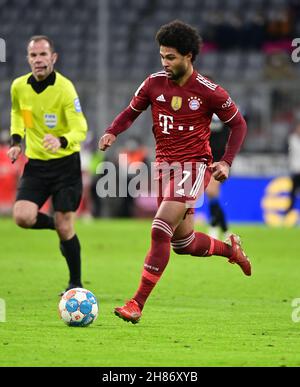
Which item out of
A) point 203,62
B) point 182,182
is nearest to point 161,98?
point 182,182

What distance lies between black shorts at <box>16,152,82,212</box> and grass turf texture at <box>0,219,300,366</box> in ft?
3.12

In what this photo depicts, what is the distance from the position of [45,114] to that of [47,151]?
1.26 feet

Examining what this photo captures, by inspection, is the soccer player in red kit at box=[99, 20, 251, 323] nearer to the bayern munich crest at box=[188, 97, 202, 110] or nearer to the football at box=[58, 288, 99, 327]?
the bayern munich crest at box=[188, 97, 202, 110]

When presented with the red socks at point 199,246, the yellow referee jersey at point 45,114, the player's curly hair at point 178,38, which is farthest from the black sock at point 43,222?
the player's curly hair at point 178,38

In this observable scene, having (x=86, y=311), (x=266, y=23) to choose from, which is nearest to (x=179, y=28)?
(x=86, y=311)

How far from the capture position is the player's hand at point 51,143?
926 centimetres

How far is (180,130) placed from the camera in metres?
8.53

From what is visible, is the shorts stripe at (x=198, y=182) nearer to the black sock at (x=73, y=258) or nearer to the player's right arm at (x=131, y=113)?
the player's right arm at (x=131, y=113)

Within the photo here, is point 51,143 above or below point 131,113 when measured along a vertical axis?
below

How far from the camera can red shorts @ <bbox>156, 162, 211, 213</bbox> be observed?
834 cm

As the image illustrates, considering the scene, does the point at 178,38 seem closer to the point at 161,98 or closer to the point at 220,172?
the point at 161,98

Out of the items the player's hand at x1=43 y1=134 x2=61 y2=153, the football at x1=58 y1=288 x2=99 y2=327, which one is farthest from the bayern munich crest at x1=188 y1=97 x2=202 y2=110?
the football at x1=58 y1=288 x2=99 y2=327

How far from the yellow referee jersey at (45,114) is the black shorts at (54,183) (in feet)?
0.26
